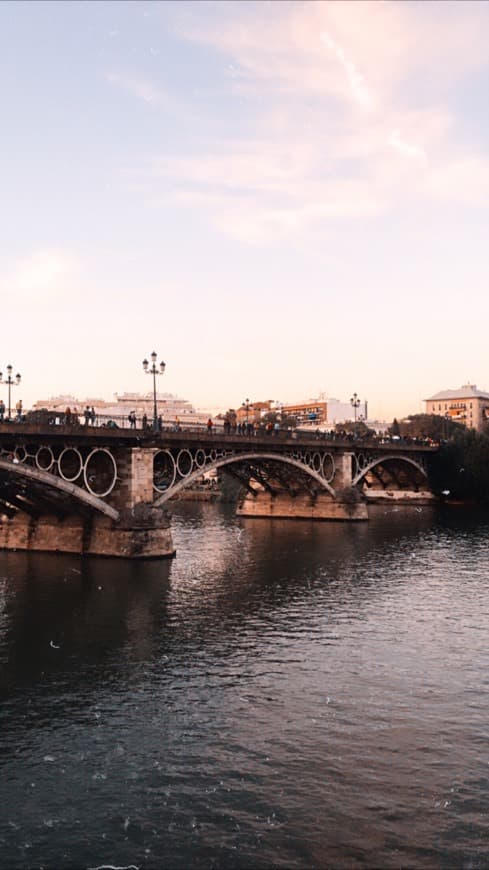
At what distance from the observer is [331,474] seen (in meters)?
82.1

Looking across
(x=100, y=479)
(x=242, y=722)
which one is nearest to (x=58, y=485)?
(x=100, y=479)

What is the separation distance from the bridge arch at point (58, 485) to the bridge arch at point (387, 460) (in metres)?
42.7

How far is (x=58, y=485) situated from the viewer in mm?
43719

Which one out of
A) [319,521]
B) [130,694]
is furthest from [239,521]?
[130,694]

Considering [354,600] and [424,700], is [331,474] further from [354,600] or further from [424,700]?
[424,700]

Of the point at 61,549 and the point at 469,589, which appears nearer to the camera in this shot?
the point at 469,589

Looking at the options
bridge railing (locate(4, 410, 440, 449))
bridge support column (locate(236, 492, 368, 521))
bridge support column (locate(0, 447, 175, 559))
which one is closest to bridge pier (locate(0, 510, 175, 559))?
bridge support column (locate(0, 447, 175, 559))

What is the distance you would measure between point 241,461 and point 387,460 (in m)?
37.1

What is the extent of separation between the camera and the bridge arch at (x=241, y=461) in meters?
52.2

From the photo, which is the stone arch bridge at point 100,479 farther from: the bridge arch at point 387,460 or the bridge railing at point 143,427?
the bridge arch at point 387,460

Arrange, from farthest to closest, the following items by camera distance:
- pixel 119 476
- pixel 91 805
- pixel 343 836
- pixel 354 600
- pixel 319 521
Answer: pixel 319 521
pixel 119 476
pixel 354 600
pixel 91 805
pixel 343 836

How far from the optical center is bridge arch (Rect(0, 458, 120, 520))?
1617 inches

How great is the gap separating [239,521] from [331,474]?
438 inches

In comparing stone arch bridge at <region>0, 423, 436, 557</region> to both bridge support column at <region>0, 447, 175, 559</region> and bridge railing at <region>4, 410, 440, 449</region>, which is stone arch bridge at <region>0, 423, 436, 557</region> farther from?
bridge railing at <region>4, 410, 440, 449</region>
